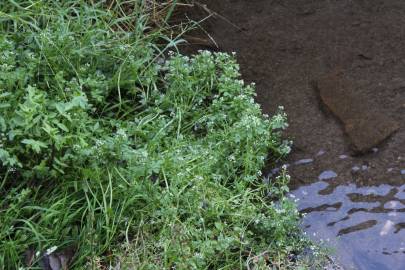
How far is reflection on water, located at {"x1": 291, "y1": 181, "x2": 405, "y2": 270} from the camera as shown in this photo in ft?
11.4

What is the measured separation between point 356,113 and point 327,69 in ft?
1.72

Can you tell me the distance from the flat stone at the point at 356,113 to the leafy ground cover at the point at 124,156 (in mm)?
448

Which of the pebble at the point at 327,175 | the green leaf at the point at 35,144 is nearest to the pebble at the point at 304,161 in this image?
the pebble at the point at 327,175

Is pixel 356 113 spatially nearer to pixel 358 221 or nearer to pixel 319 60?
pixel 319 60

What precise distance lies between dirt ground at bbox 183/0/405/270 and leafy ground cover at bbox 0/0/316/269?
11.9 inches

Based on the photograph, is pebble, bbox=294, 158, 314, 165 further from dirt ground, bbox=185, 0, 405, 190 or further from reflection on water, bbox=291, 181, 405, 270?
reflection on water, bbox=291, 181, 405, 270

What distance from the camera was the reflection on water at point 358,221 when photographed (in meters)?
3.48

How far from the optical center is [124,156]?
3320mm

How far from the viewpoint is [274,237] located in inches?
135

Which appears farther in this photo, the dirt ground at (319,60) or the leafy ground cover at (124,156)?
the dirt ground at (319,60)

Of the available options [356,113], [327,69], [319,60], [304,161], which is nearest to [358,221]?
[304,161]

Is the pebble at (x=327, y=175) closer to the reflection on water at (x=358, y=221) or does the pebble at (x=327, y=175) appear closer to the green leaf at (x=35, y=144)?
the reflection on water at (x=358, y=221)

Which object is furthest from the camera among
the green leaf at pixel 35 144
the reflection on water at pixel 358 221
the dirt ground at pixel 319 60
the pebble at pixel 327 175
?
the dirt ground at pixel 319 60

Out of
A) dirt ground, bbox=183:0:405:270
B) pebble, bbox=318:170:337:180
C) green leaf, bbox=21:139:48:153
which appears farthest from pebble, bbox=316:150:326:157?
green leaf, bbox=21:139:48:153
